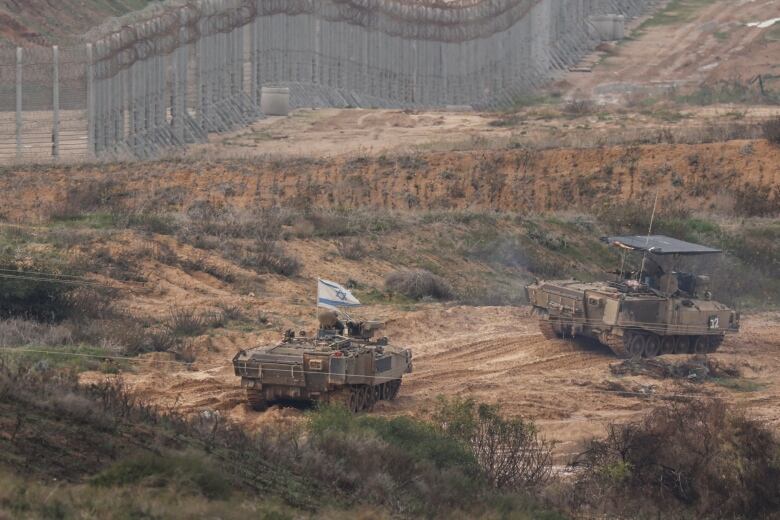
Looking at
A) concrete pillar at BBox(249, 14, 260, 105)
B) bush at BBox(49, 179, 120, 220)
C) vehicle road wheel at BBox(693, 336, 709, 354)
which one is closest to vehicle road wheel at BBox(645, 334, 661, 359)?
vehicle road wheel at BBox(693, 336, 709, 354)

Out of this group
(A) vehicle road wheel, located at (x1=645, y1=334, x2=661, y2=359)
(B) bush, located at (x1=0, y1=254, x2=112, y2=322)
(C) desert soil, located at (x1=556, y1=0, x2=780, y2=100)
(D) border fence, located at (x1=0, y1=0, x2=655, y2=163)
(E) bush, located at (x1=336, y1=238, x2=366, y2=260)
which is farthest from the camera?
(C) desert soil, located at (x1=556, y1=0, x2=780, y2=100)

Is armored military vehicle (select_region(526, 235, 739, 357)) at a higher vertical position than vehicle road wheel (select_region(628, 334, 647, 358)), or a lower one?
higher

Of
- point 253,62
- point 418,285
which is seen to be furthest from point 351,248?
point 253,62

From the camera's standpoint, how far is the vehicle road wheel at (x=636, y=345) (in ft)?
93.4

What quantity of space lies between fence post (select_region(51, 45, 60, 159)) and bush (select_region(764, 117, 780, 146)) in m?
20.2

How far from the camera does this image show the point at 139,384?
76.1 ft

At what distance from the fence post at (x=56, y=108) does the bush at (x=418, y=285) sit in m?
12.2

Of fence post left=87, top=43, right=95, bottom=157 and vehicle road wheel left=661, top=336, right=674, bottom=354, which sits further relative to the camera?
fence post left=87, top=43, right=95, bottom=157

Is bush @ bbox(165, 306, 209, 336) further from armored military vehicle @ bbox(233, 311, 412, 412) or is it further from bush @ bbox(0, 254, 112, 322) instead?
armored military vehicle @ bbox(233, 311, 412, 412)

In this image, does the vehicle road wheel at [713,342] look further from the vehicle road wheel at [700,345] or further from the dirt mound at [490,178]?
the dirt mound at [490,178]

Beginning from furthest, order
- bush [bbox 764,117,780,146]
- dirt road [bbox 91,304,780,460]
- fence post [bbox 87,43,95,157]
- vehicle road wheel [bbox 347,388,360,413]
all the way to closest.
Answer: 1. bush [bbox 764,117,780,146]
2. fence post [bbox 87,43,95,157]
3. dirt road [bbox 91,304,780,460]
4. vehicle road wheel [bbox 347,388,360,413]

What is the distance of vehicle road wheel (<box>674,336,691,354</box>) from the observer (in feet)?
95.9

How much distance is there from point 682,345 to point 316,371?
985 cm

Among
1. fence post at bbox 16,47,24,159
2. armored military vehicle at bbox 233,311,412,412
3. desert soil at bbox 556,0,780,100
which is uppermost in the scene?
desert soil at bbox 556,0,780,100
